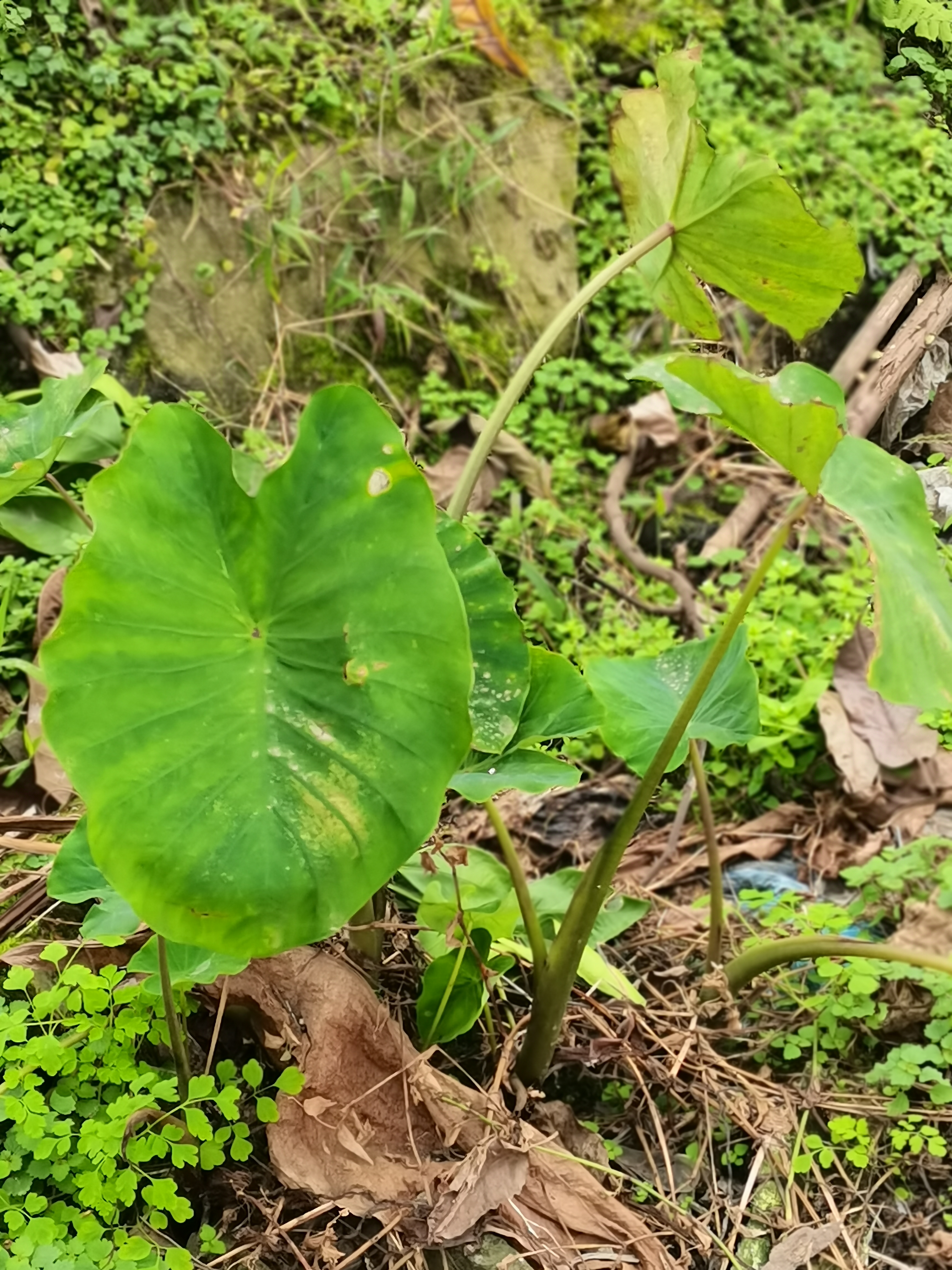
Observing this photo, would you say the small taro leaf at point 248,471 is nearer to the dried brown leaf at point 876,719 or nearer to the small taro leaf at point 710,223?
the small taro leaf at point 710,223

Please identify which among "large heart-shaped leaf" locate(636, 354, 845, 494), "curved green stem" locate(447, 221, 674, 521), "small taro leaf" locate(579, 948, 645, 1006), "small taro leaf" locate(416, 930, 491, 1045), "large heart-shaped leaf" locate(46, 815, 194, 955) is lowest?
"small taro leaf" locate(579, 948, 645, 1006)

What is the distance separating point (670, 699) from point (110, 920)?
2.38 feet

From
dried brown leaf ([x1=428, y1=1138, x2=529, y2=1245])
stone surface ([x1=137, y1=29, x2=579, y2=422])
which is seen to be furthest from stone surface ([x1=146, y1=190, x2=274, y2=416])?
dried brown leaf ([x1=428, y1=1138, x2=529, y2=1245])

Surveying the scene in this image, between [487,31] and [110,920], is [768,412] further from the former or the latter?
[487,31]

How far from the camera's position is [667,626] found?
196 cm

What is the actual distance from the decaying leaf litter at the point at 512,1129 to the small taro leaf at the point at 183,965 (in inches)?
4.6

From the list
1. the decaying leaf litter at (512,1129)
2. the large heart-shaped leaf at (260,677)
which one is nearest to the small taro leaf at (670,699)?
the decaying leaf litter at (512,1129)

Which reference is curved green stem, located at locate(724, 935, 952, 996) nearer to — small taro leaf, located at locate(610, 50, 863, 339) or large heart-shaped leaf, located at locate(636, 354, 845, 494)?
large heart-shaped leaf, located at locate(636, 354, 845, 494)

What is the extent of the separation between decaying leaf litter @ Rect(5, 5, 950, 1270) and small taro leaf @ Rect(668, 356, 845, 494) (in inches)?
17.1

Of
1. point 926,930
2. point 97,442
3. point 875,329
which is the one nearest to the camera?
point 926,930

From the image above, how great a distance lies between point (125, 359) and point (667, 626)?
4.04ft

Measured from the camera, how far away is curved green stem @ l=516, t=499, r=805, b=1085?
0.93 metres

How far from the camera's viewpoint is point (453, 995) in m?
1.09

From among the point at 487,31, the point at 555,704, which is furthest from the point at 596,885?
the point at 487,31
